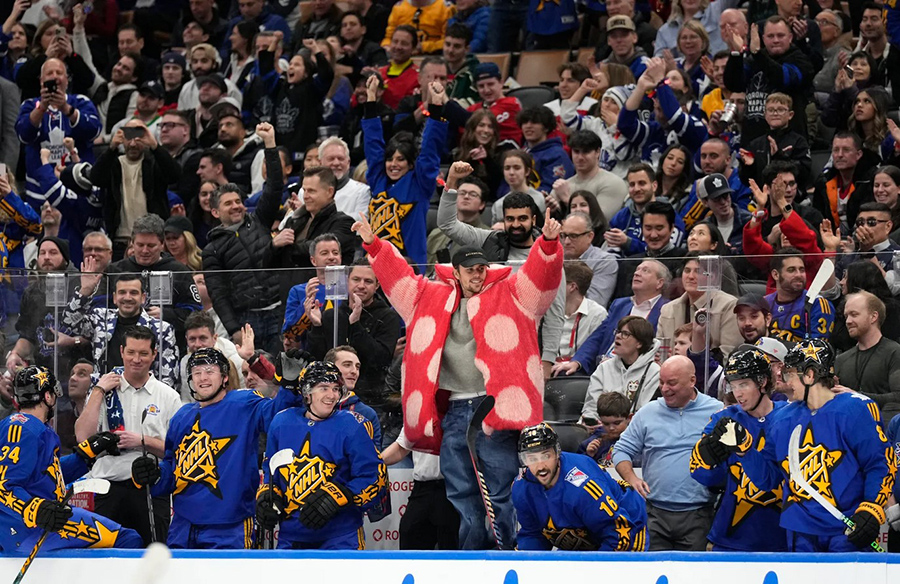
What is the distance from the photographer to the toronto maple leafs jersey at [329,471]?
26.1 ft

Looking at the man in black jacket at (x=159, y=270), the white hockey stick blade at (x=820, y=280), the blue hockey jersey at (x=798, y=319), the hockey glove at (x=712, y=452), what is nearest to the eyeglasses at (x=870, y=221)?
the white hockey stick blade at (x=820, y=280)

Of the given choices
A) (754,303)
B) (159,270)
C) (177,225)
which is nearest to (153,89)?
(177,225)

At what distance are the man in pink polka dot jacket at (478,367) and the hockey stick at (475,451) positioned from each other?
4 centimetres

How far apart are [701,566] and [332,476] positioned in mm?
2022

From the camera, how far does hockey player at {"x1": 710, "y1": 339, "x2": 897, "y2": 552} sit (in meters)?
7.25

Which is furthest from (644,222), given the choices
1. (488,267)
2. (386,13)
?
(386,13)

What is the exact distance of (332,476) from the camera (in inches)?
315

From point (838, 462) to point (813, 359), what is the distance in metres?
0.51

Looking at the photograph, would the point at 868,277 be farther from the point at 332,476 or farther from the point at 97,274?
the point at 97,274

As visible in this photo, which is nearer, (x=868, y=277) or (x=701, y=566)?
(x=701, y=566)

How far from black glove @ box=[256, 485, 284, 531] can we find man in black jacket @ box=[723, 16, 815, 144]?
15.3ft

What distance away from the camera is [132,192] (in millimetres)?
11867

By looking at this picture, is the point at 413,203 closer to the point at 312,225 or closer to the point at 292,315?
the point at 312,225

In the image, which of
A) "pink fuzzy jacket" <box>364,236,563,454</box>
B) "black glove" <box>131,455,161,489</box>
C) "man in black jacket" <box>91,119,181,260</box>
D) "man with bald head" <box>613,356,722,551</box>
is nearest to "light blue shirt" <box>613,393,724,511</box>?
"man with bald head" <box>613,356,722,551</box>
